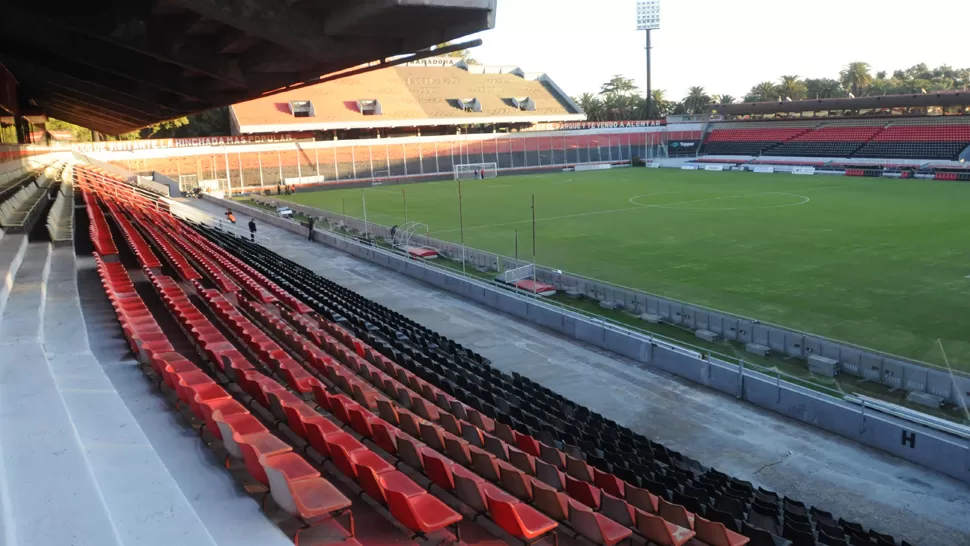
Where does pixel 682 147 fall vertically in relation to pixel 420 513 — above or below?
above

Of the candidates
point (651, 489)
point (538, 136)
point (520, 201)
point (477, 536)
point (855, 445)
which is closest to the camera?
point (477, 536)

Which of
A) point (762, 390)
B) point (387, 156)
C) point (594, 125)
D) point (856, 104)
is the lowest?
point (762, 390)

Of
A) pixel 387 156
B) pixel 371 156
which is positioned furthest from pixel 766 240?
A: pixel 371 156

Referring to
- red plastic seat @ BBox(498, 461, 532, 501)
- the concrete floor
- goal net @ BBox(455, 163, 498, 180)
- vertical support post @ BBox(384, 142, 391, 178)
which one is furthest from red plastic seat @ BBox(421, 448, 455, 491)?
vertical support post @ BBox(384, 142, 391, 178)

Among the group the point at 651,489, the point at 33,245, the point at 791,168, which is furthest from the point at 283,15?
the point at 791,168

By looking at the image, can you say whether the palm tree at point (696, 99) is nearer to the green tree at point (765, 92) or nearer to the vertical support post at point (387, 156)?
the green tree at point (765, 92)

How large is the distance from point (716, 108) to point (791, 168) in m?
18.9

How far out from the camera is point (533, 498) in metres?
7.57

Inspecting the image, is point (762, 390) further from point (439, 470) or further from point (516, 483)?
point (439, 470)

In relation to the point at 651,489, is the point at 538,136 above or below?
above

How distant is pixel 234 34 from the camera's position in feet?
35.2

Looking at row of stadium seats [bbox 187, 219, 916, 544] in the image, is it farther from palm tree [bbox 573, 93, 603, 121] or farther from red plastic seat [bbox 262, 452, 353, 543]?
palm tree [bbox 573, 93, 603, 121]

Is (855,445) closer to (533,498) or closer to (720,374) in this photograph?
(720,374)

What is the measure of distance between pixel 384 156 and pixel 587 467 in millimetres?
66697
